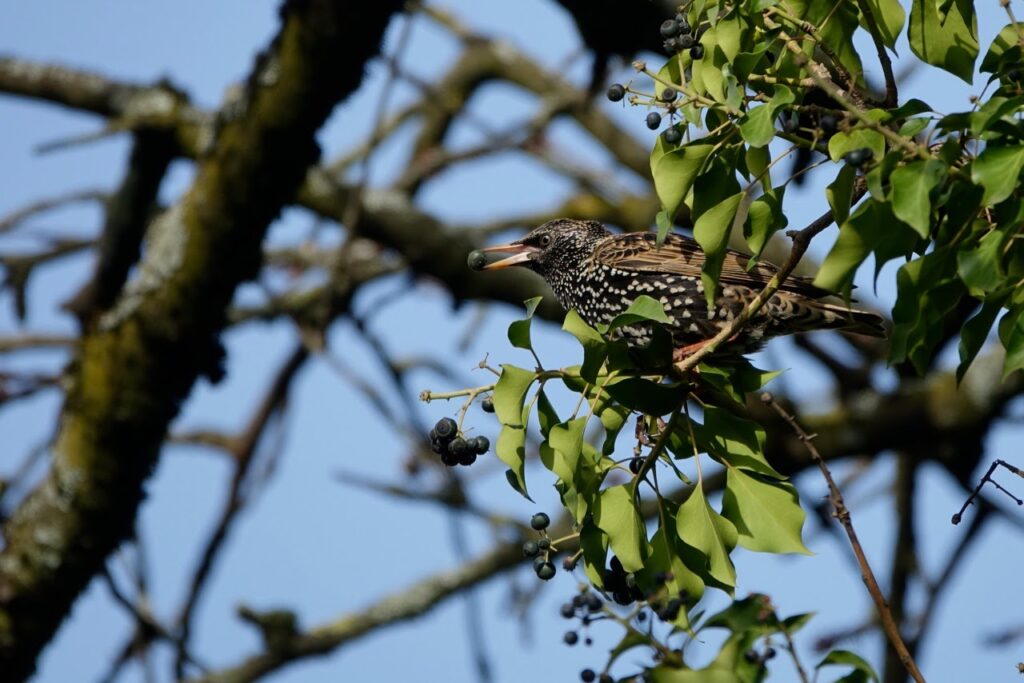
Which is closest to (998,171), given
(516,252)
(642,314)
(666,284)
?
(642,314)

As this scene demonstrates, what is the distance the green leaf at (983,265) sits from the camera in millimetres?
2572

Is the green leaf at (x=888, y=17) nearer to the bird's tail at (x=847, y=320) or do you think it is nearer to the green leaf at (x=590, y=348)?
the green leaf at (x=590, y=348)

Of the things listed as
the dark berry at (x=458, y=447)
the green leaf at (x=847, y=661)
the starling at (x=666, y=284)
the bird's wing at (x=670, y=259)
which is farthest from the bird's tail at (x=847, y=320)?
the green leaf at (x=847, y=661)

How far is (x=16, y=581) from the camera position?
23.5ft

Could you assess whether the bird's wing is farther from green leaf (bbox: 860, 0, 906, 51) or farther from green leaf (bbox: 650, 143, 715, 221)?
green leaf (bbox: 650, 143, 715, 221)

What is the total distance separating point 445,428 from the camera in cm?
320

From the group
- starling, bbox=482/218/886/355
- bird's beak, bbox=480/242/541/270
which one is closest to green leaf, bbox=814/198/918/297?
starling, bbox=482/218/886/355

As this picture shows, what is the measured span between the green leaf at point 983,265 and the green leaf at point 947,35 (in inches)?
29.3

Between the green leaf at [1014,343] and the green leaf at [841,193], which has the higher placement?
the green leaf at [841,193]

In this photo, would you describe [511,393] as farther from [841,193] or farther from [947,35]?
[947,35]

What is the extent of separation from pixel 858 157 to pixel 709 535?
0.86 m

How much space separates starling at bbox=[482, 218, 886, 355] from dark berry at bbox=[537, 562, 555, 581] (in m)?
1.32

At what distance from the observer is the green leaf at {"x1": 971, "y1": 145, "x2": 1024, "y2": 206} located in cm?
247

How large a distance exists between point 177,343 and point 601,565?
418 cm
